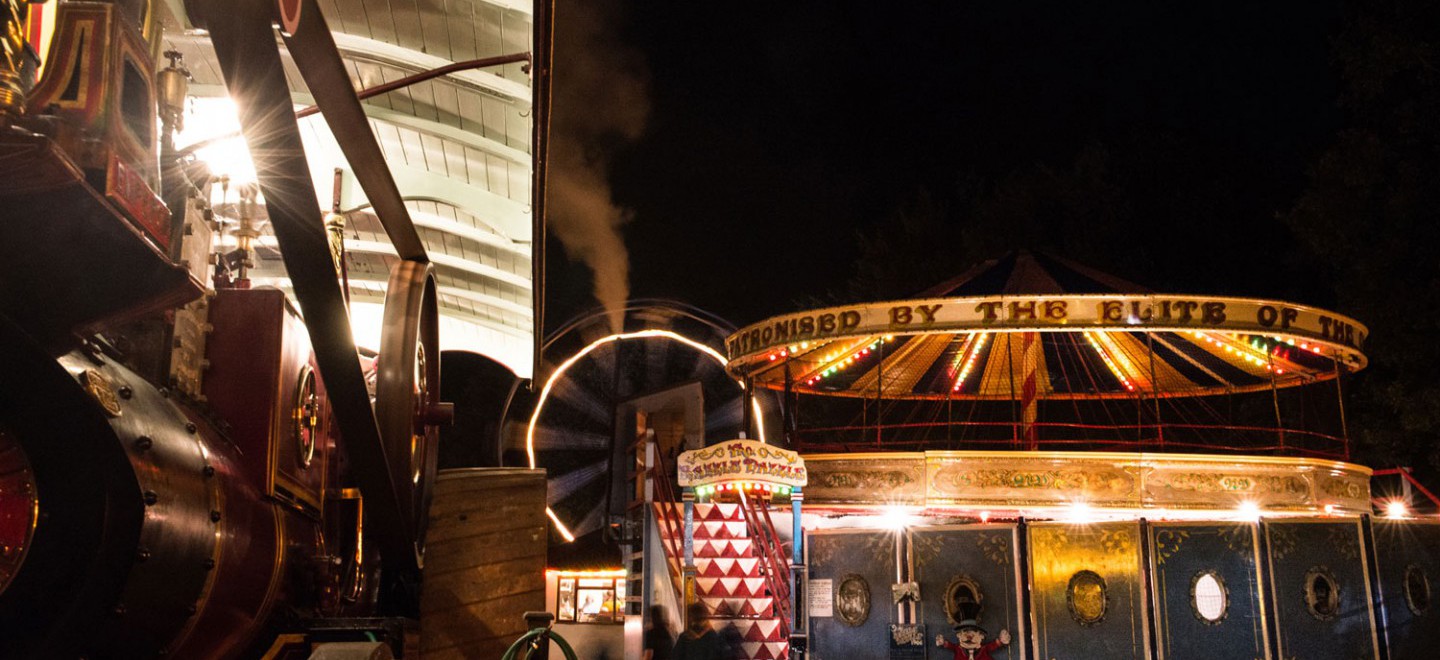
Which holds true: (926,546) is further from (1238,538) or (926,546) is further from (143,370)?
(143,370)

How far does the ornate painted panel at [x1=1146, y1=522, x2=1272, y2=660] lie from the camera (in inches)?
421

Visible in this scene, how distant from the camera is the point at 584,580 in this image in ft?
54.3

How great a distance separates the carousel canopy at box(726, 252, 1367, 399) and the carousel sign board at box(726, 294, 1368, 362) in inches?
0.4

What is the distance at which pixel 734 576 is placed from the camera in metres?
12.5

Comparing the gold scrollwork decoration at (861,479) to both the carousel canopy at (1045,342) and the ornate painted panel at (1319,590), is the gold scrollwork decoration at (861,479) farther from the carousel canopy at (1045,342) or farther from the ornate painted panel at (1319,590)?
the ornate painted panel at (1319,590)

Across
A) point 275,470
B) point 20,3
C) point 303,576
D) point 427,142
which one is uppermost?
point 427,142

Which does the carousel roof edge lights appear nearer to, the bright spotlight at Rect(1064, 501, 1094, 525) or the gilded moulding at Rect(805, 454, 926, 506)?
the gilded moulding at Rect(805, 454, 926, 506)

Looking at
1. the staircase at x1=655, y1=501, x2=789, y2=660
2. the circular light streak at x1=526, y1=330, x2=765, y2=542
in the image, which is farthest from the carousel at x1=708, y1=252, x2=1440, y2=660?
the circular light streak at x1=526, y1=330, x2=765, y2=542

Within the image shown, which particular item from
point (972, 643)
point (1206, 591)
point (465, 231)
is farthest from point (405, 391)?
point (1206, 591)

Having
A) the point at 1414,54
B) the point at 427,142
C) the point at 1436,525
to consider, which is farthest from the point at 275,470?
the point at 1414,54

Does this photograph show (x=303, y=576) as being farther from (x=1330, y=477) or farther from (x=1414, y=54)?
(x=1414, y=54)

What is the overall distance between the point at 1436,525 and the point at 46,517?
1199 centimetres

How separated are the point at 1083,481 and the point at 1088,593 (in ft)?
6.60

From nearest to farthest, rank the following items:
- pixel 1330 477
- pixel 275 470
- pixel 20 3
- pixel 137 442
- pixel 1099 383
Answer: pixel 20 3 < pixel 137 442 < pixel 275 470 < pixel 1330 477 < pixel 1099 383
